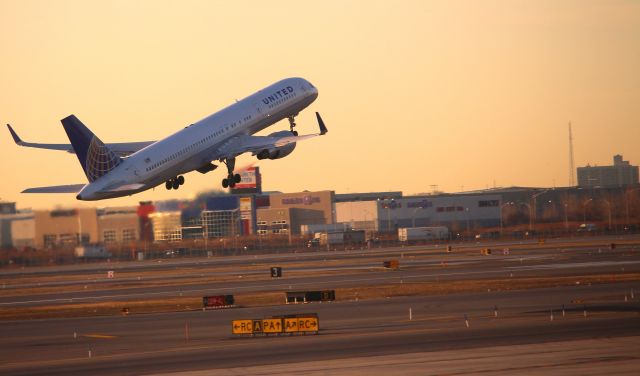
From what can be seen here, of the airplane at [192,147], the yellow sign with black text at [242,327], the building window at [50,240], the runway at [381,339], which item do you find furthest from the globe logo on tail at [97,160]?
the building window at [50,240]

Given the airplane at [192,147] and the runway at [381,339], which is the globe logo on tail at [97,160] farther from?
the runway at [381,339]

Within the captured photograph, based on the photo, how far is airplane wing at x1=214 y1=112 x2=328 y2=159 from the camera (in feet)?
281

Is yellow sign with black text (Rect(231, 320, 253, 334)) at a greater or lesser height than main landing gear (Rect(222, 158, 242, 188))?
lesser

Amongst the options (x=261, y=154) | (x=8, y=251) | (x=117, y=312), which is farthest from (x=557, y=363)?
(x=8, y=251)

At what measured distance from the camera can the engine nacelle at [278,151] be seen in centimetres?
8744

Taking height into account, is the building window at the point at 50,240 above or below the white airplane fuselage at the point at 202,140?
below

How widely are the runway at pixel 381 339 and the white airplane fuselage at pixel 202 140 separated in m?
9.70

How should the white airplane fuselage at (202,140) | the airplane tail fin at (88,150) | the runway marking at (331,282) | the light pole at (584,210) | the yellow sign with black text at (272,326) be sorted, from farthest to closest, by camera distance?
1. the light pole at (584,210)
2. the runway marking at (331,282)
3. the white airplane fuselage at (202,140)
4. the airplane tail fin at (88,150)
5. the yellow sign with black text at (272,326)

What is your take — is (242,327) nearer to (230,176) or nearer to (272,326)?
(272,326)

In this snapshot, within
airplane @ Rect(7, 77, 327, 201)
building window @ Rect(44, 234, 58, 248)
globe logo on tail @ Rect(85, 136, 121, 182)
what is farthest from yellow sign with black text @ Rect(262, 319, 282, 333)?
building window @ Rect(44, 234, 58, 248)

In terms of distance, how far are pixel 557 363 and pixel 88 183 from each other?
143 ft

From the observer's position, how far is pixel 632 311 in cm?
5928

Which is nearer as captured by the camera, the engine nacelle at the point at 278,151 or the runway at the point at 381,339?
the runway at the point at 381,339

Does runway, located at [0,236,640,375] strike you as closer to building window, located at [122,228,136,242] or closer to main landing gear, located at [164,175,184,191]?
main landing gear, located at [164,175,184,191]
